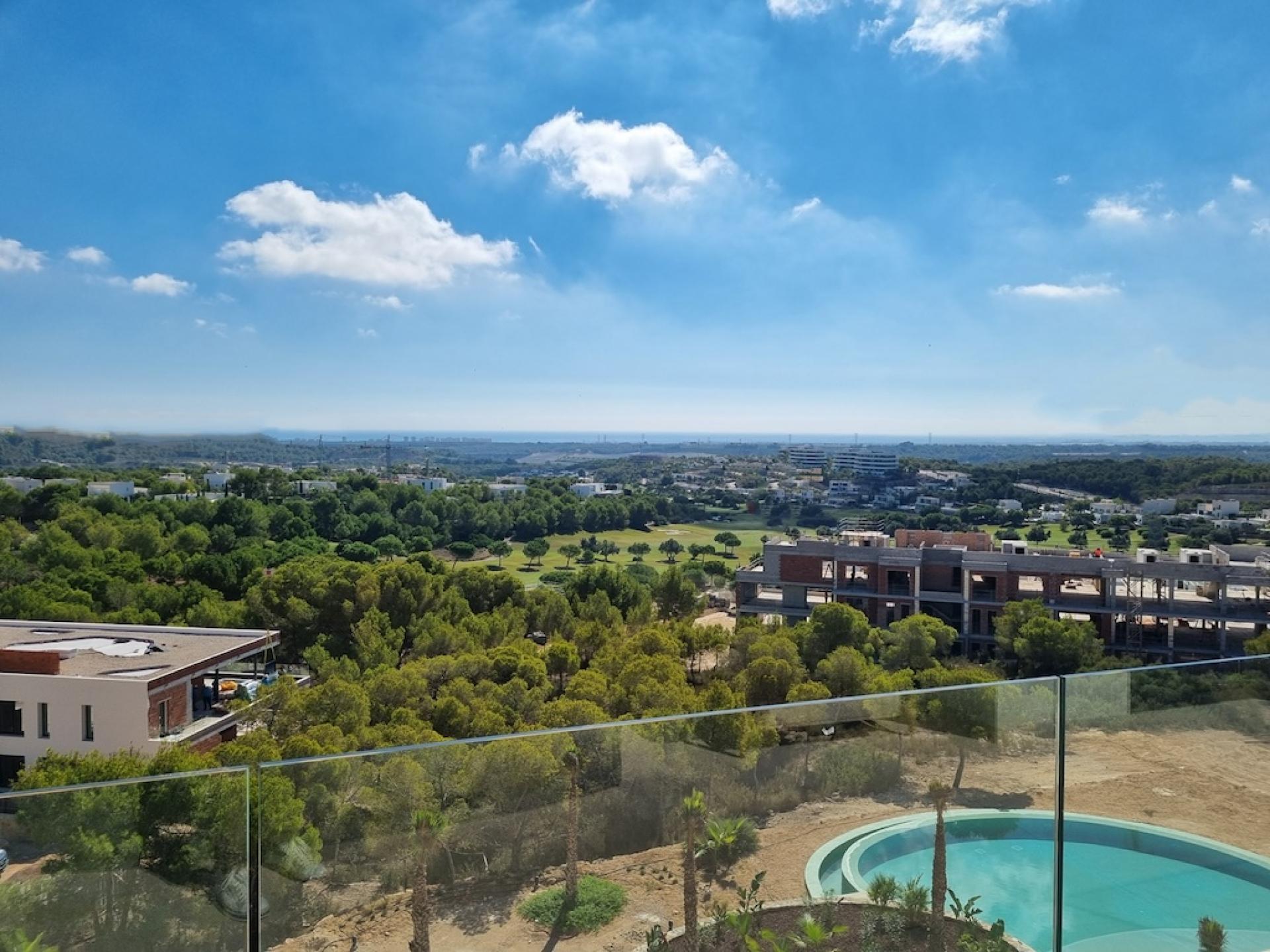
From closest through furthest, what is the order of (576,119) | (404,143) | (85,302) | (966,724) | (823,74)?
(966,724), (823,74), (576,119), (404,143), (85,302)

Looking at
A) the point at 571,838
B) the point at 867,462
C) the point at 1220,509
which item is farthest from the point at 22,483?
the point at 1220,509

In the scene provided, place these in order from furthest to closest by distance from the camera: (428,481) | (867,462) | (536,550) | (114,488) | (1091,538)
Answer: (428,481), (867,462), (536,550), (114,488), (1091,538)

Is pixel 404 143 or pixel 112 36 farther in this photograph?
pixel 404 143

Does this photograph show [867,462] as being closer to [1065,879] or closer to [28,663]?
[28,663]

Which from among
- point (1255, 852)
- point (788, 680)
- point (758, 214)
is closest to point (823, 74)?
point (758, 214)

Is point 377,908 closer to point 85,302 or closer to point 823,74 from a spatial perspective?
point 823,74

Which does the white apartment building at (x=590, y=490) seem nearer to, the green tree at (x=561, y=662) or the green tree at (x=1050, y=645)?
the green tree at (x=1050, y=645)
